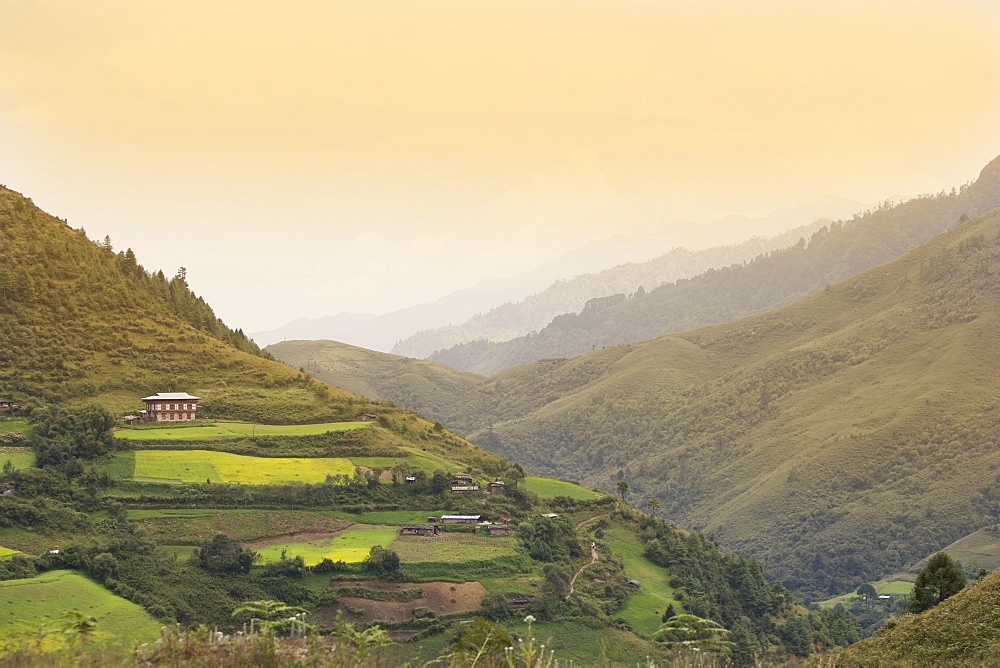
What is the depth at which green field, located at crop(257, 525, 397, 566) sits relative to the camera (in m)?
53.7

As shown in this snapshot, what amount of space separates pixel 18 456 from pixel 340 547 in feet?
68.2

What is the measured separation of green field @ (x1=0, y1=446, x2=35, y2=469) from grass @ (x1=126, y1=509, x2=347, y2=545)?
7434mm

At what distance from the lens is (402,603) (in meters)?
51.5

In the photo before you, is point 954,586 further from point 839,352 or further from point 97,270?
point 839,352

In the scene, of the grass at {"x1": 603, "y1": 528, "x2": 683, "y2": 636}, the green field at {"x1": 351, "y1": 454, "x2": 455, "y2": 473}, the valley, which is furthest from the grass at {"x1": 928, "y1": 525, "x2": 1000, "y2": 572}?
the green field at {"x1": 351, "y1": 454, "x2": 455, "y2": 473}

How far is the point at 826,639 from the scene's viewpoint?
217 ft

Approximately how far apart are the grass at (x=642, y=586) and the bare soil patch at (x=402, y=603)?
1043 centimetres

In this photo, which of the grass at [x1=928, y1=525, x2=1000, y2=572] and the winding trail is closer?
the winding trail

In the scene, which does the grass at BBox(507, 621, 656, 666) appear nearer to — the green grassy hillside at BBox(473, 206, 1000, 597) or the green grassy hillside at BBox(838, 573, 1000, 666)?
the green grassy hillside at BBox(838, 573, 1000, 666)

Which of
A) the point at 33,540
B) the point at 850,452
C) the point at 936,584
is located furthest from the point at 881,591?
the point at 33,540

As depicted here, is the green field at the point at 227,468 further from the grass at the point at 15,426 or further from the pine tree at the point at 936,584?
the pine tree at the point at 936,584

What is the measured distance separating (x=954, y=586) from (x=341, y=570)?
102 ft

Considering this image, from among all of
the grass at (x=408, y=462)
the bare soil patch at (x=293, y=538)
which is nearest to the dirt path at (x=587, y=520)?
the grass at (x=408, y=462)

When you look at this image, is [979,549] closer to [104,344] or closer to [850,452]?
[850,452]
